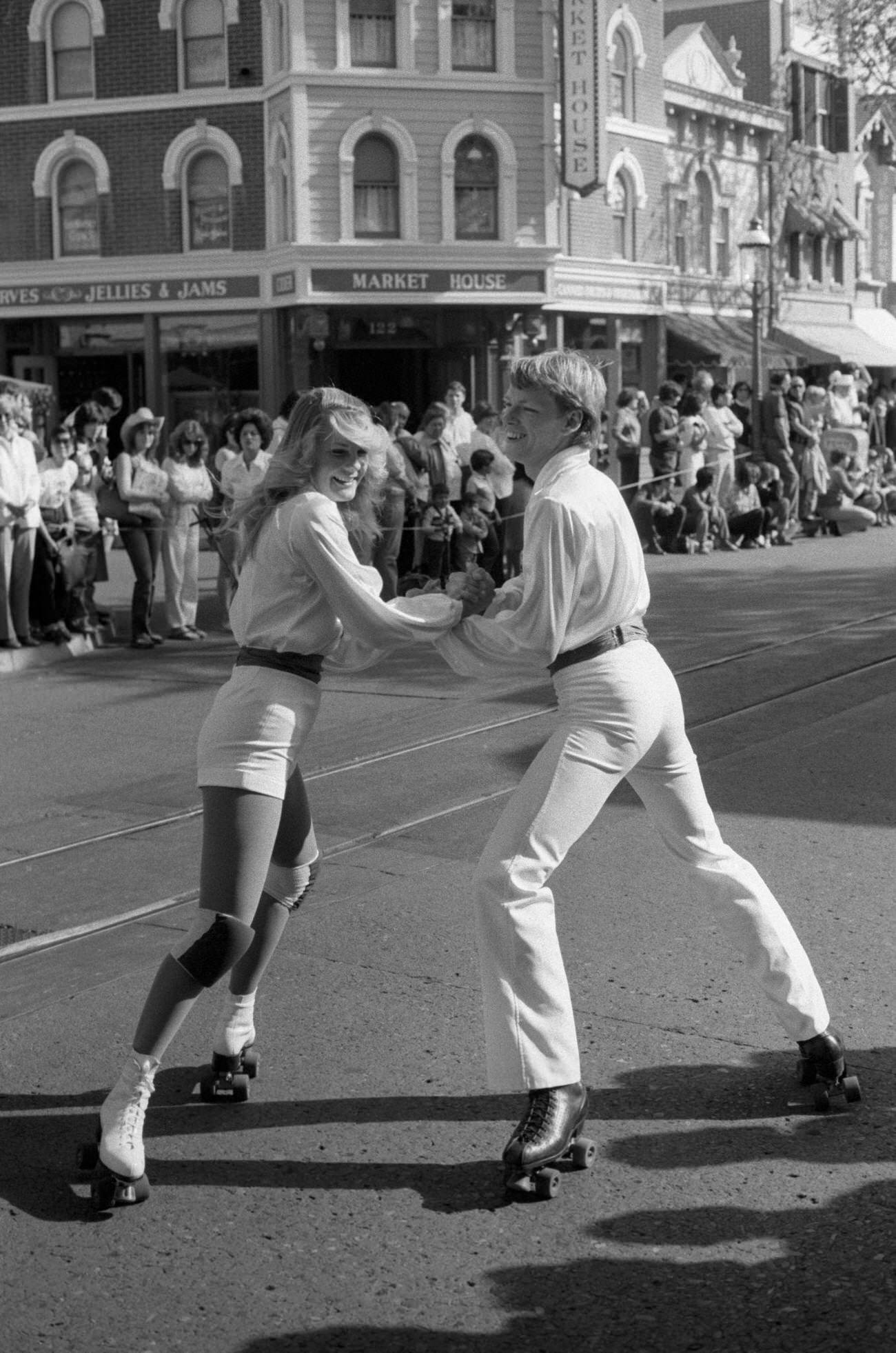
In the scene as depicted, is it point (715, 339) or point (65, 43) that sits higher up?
point (65, 43)

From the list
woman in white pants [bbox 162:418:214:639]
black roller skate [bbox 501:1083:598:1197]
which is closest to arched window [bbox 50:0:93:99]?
woman in white pants [bbox 162:418:214:639]

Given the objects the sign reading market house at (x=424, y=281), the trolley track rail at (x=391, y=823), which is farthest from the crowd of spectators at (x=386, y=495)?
the sign reading market house at (x=424, y=281)

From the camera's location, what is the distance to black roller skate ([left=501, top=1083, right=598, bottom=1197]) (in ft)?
13.0

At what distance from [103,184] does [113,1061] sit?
92.4ft

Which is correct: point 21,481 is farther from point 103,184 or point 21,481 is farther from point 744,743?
point 103,184

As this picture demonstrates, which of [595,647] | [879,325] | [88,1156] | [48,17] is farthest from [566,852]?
[879,325]

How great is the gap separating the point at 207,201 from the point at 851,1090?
28.2 meters

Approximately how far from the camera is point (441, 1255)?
12.1ft

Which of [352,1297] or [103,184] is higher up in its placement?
[103,184]

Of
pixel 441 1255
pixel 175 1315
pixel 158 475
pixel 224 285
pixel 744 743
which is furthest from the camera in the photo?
pixel 224 285

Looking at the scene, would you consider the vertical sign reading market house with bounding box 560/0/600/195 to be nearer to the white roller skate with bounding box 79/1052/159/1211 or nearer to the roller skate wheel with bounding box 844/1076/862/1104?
the roller skate wheel with bounding box 844/1076/862/1104

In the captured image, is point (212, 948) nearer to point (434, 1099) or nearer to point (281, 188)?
point (434, 1099)

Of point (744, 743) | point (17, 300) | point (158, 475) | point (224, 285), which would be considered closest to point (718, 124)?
point (224, 285)

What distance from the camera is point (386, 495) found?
14.5 m
